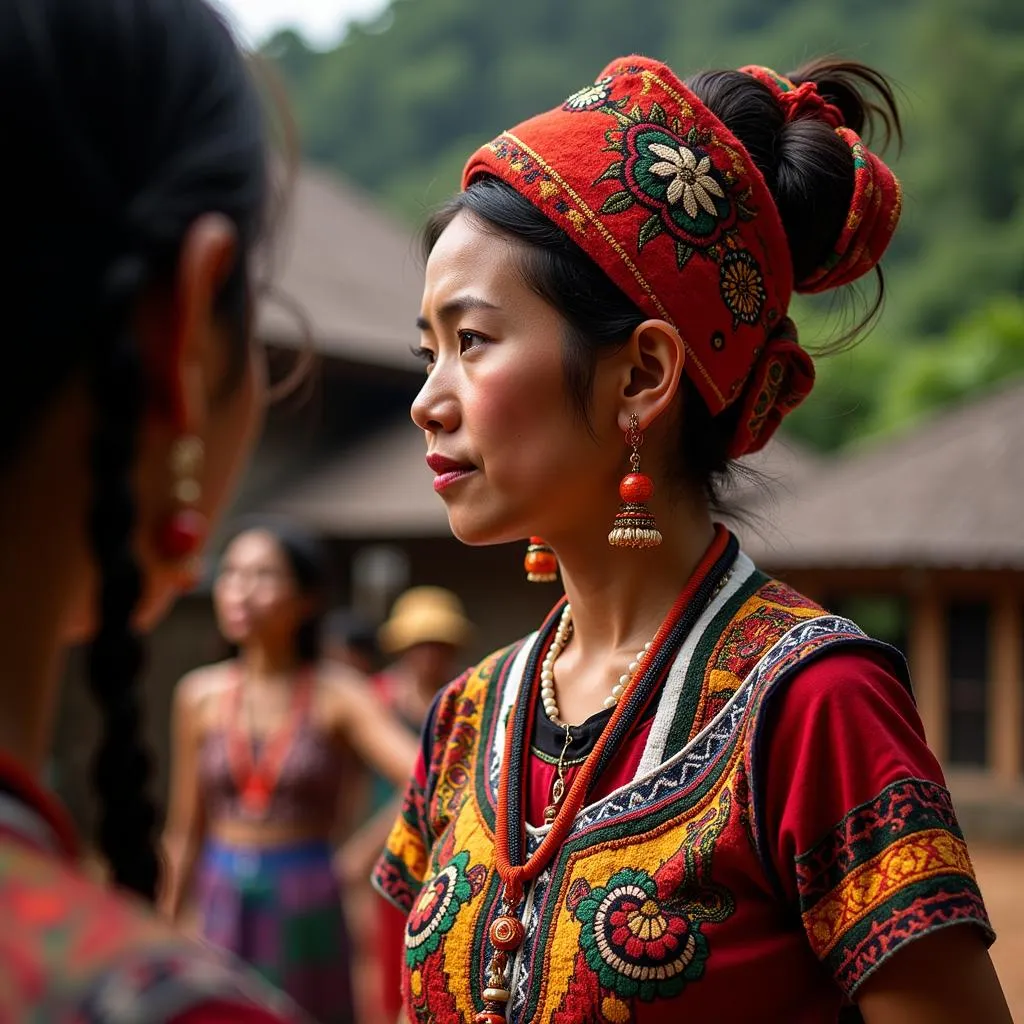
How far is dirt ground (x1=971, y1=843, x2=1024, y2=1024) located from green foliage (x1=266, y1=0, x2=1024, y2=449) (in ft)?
37.5

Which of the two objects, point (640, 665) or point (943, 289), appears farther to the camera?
point (943, 289)

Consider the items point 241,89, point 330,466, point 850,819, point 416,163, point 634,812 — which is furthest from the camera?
point 416,163

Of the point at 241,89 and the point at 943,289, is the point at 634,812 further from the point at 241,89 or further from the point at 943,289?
the point at 943,289

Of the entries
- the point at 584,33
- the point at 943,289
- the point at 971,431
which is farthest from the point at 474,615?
the point at 584,33

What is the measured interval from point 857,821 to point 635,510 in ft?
1.70

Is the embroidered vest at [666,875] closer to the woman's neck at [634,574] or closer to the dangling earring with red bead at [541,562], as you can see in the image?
the woman's neck at [634,574]

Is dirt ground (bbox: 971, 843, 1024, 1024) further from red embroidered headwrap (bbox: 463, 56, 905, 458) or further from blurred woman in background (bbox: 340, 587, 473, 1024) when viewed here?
red embroidered headwrap (bbox: 463, 56, 905, 458)

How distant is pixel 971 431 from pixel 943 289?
18184mm

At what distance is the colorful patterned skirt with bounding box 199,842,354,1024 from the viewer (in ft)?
15.7

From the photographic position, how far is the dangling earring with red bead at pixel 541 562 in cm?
205

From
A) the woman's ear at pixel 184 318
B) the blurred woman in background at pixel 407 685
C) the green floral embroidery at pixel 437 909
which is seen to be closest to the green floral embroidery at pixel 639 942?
the green floral embroidery at pixel 437 909

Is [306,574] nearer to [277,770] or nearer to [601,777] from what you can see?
[277,770]

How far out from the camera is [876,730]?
5.01 feet

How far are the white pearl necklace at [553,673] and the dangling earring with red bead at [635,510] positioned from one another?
15 centimetres
